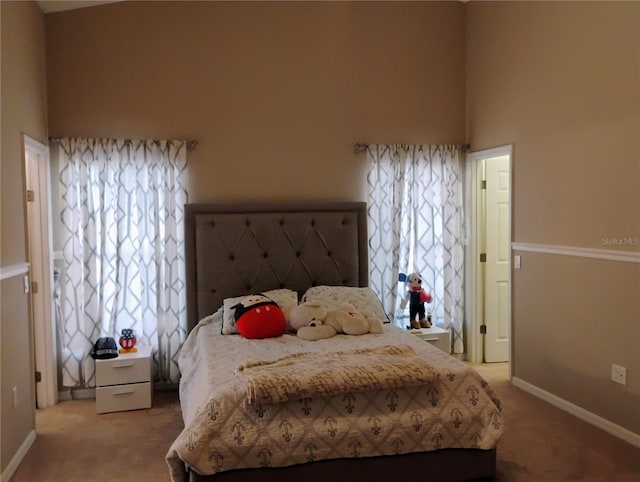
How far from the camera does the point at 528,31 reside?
404 cm

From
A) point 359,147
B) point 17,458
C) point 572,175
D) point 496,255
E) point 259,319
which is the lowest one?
point 17,458

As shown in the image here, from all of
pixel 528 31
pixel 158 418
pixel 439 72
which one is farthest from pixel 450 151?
pixel 158 418

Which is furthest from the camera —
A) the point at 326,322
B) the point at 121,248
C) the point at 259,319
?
the point at 121,248

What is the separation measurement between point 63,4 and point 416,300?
351cm

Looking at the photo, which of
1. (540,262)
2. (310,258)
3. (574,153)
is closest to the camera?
(574,153)

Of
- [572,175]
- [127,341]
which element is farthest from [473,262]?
[127,341]

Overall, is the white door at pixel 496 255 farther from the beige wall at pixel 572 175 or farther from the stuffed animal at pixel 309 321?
the stuffed animal at pixel 309 321

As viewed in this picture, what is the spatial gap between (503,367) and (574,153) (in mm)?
2061

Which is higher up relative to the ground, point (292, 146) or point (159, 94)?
point (159, 94)

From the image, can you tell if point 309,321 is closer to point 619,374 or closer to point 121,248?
point 121,248

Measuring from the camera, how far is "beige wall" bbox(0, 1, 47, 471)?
2930 millimetres

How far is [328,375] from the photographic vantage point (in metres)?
2.57

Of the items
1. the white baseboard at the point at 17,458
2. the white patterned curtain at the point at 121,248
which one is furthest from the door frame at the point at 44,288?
the white baseboard at the point at 17,458

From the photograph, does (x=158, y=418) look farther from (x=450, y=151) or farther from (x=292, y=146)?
(x=450, y=151)
